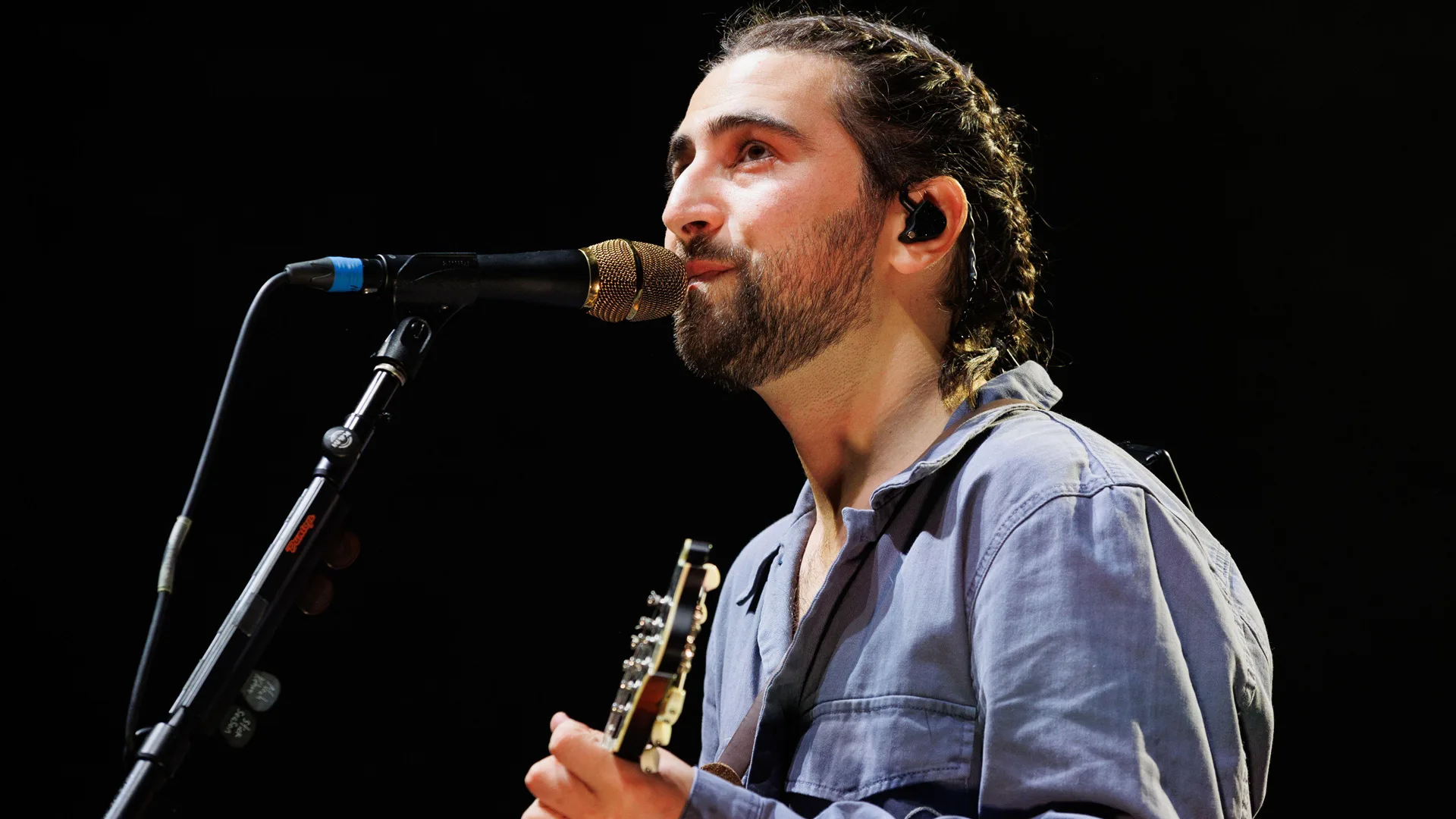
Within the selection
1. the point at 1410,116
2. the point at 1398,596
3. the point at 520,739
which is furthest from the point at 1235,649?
the point at 520,739

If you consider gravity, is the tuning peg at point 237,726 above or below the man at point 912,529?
below

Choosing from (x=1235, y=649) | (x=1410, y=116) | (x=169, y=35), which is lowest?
(x=1235, y=649)

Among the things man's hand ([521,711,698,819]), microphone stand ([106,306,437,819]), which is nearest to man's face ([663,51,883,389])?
microphone stand ([106,306,437,819])

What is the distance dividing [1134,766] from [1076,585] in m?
0.23

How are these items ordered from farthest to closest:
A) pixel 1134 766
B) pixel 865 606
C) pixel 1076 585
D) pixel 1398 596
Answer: pixel 1398 596 < pixel 865 606 < pixel 1076 585 < pixel 1134 766

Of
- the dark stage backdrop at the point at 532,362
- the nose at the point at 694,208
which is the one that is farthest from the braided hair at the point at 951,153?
the dark stage backdrop at the point at 532,362

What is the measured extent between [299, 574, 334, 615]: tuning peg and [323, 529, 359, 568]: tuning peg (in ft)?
0.09

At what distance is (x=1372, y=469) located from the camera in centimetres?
264

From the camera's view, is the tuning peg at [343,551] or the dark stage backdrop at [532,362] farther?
the dark stage backdrop at [532,362]

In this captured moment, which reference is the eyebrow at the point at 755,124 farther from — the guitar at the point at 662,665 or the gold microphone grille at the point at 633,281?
the guitar at the point at 662,665

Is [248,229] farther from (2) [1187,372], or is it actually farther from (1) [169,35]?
(2) [1187,372]

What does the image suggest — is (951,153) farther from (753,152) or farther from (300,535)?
(300,535)

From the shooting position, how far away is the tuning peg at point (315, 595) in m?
1.54

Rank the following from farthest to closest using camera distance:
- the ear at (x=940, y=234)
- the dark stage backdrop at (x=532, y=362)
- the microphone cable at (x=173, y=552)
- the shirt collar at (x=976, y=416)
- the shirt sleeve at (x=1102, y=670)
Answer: the dark stage backdrop at (x=532, y=362), the ear at (x=940, y=234), the shirt collar at (x=976, y=416), the microphone cable at (x=173, y=552), the shirt sleeve at (x=1102, y=670)
